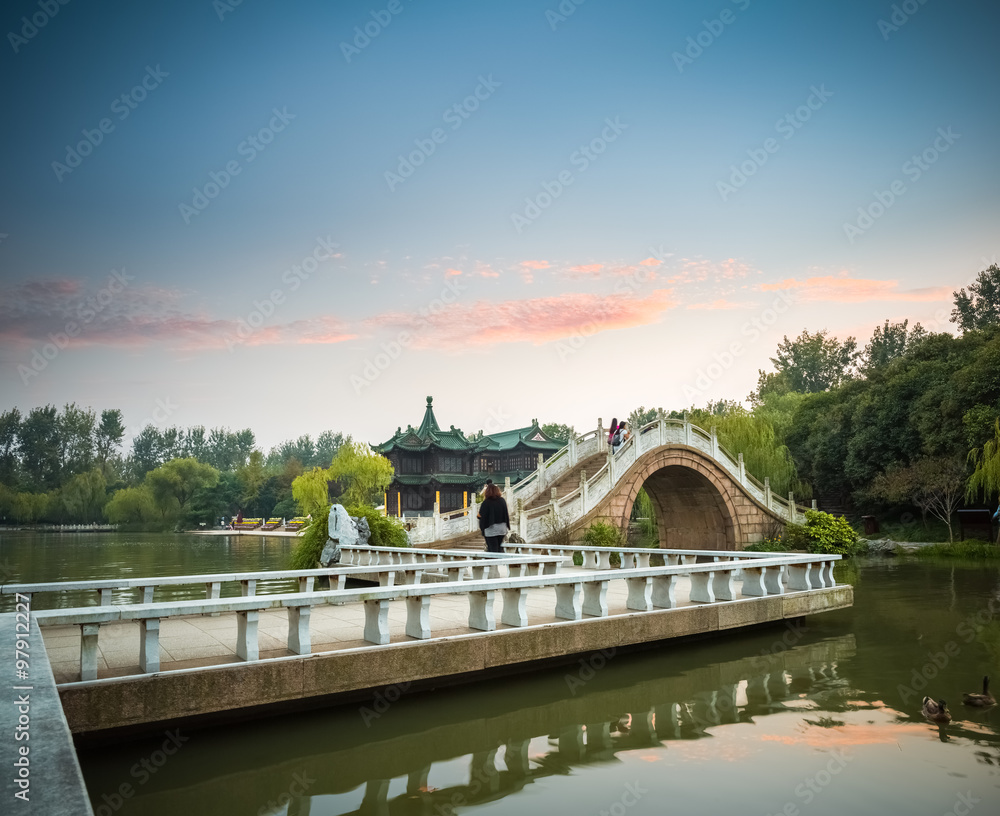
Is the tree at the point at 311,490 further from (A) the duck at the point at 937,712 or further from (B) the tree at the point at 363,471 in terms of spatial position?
(A) the duck at the point at 937,712

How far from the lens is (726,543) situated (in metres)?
24.9

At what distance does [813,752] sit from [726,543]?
797 inches

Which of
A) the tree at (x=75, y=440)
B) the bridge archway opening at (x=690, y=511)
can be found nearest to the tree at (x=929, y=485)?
the bridge archway opening at (x=690, y=511)

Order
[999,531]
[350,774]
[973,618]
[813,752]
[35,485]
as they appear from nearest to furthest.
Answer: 1. [350,774]
2. [813,752]
3. [973,618]
4. [999,531]
5. [35,485]

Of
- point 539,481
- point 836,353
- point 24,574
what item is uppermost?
point 836,353

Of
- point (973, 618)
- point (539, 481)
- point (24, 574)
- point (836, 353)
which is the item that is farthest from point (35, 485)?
point (973, 618)

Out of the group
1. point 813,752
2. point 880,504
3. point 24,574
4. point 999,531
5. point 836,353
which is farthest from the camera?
point 836,353

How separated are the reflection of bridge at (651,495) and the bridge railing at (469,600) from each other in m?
8.69

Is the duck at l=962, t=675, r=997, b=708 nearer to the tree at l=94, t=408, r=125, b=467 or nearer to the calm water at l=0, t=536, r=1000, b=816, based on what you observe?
the calm water at l=0, t=536, r=1000, b=816

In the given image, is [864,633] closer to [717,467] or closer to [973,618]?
[973,618]

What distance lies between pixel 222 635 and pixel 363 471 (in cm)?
3801

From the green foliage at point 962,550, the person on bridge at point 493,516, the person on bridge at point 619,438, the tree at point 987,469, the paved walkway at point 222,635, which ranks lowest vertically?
the green foliage at point 962,550

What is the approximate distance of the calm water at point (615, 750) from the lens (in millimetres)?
4660

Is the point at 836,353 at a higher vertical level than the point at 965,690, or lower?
higher
